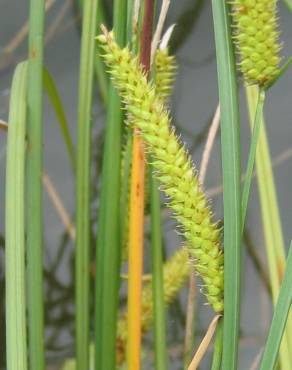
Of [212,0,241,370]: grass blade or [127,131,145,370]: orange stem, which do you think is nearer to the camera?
[212,0,241,370]: grass blade

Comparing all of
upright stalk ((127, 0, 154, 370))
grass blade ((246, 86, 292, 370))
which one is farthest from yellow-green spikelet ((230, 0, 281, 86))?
grass blade ((246, 86, 292, 370))

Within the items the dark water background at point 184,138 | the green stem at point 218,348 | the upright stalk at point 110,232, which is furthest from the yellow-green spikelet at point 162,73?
the dark water background at point 184,138

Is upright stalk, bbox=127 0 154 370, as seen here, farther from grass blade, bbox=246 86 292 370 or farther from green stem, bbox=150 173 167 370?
grass blade, bbox=246 86 292 370

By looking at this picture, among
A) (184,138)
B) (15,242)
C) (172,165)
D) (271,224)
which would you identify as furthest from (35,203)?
(184,138)

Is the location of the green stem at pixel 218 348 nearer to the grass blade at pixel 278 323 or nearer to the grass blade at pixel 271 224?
the grass blade at pixel 278 323

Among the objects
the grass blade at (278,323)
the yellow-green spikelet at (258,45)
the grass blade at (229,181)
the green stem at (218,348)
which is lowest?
the green stem at (218,348)
